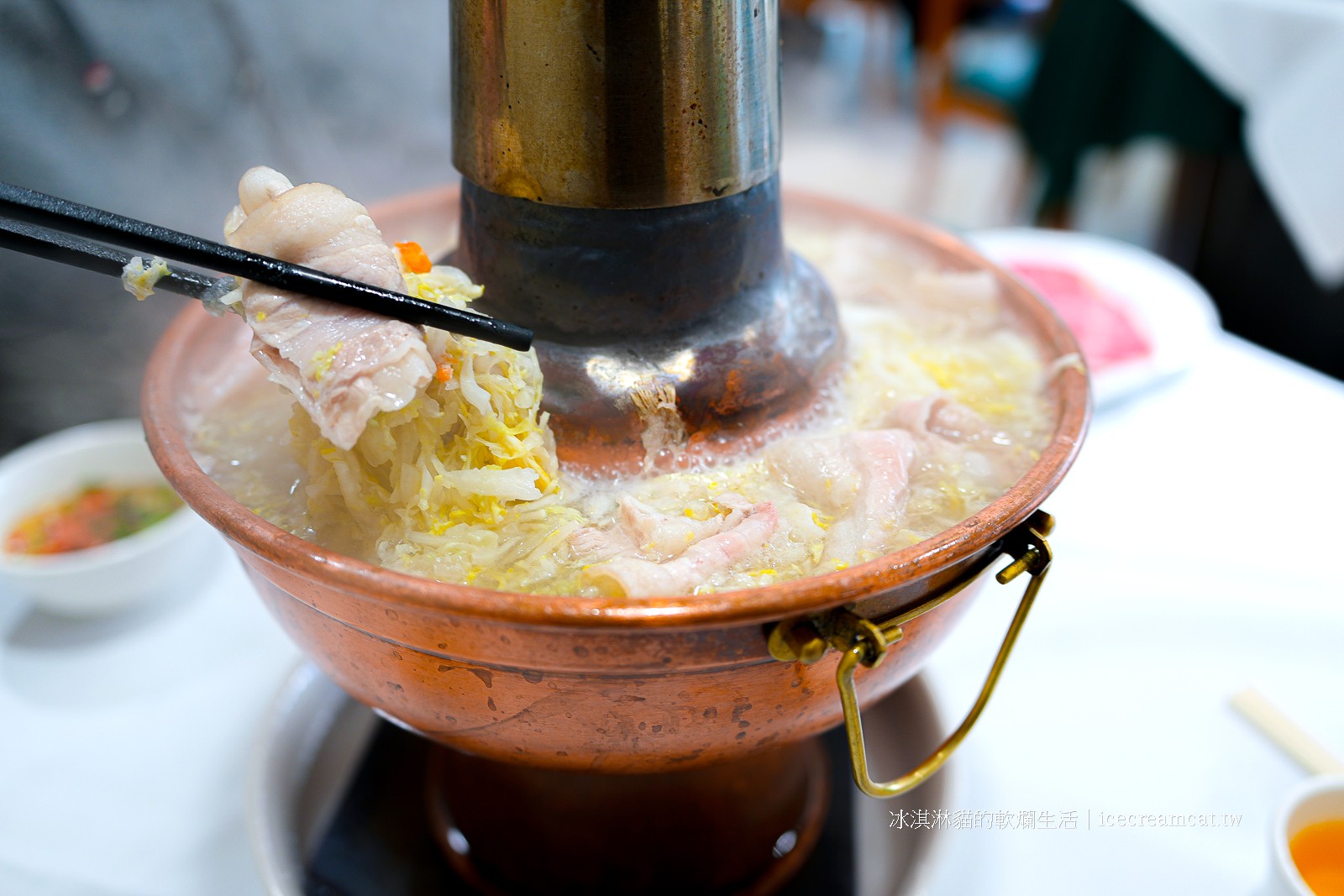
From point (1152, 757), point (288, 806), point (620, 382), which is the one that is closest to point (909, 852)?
point (1152, 757)

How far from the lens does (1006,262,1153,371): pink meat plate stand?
2744 mm

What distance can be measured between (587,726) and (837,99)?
833 centimetres

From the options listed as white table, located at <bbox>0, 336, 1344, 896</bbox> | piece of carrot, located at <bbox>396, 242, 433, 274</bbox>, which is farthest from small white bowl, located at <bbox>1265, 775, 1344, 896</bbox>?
piece of carrot, located at <bbox>396, 242, 433, 274</bbox>

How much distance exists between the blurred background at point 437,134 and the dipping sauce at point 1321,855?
72.0 inches

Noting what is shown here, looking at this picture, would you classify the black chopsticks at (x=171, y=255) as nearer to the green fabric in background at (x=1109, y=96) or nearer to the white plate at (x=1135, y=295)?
the white plate at (x=1135, y=295)

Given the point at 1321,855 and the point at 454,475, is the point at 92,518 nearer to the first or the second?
the point at 454,475

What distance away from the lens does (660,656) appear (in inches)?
41.1

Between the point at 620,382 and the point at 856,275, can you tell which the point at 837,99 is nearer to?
the point at 856,275

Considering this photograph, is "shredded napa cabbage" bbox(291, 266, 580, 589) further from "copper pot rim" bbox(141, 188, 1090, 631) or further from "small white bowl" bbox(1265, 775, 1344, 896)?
"small white bowl" bbox(1265, 775, 1344, 896)

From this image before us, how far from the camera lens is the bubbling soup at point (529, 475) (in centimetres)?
109

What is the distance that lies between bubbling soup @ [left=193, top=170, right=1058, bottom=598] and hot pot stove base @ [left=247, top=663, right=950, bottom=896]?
602 millimetres

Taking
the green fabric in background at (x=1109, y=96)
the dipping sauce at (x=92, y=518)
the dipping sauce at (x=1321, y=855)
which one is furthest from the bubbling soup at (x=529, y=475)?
the green fabric in background at (x=1109, y=96)

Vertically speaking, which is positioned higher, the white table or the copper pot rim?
the copper pot rim

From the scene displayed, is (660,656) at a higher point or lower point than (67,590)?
higher
